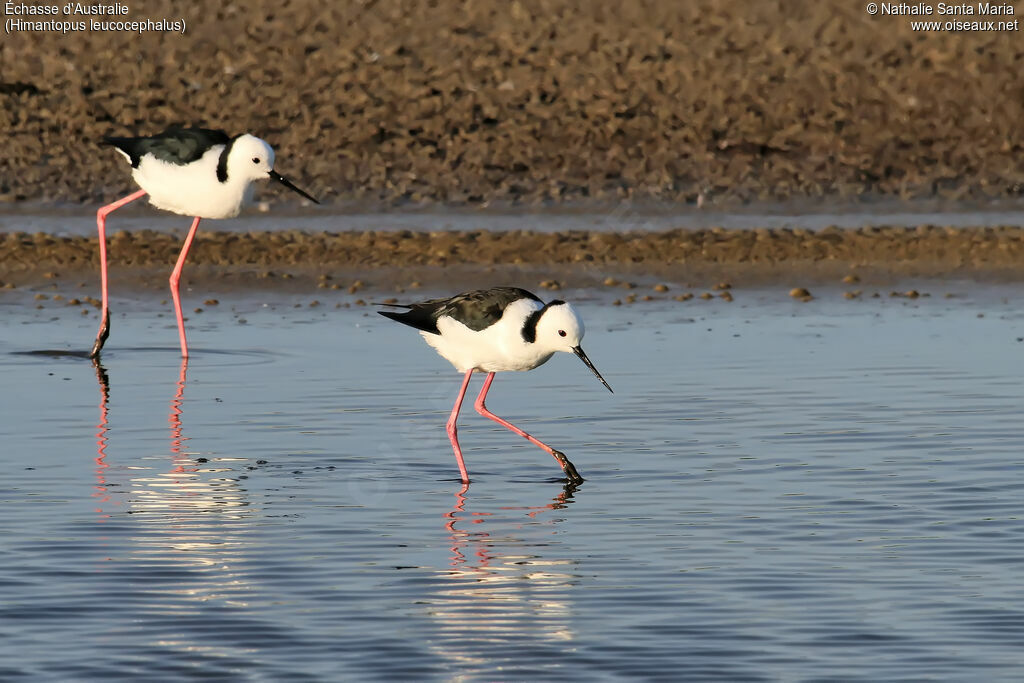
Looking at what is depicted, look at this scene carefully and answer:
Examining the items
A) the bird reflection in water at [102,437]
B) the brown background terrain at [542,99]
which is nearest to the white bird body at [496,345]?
the bird reflection in water at [102,437]

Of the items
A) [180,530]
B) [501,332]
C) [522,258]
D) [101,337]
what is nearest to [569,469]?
[501,332]

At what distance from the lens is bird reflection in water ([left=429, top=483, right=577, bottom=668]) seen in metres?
7.10

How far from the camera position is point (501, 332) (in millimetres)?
10148

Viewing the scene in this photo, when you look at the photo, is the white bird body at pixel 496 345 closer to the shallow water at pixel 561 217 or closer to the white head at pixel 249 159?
the white head at pixel 249 159

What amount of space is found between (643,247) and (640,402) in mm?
7767

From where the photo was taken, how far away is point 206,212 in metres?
15.7

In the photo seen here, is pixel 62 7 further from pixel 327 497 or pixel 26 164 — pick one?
pixel 327 497

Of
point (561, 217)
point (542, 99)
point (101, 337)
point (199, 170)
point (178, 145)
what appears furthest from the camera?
Answer: point (542, 99)

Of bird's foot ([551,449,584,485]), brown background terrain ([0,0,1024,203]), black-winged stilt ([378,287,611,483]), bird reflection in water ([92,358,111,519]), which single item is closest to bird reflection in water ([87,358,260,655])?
bird reflection in water ([92,358,111,519])

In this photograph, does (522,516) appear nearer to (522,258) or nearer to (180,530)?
(180,530)

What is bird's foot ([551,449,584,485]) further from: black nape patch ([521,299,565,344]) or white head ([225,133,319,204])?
white head ([225,133,319,204])

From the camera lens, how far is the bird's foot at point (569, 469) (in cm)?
985

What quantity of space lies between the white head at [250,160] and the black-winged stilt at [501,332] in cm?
453

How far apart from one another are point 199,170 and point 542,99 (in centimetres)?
1018
